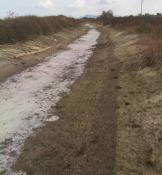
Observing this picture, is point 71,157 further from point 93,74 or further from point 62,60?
point 62,60

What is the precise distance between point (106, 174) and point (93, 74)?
8027 mm

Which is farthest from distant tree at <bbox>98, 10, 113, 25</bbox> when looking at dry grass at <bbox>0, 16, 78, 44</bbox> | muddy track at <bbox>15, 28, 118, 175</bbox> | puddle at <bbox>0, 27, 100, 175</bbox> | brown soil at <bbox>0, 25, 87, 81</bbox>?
muddy track at <bbox>15, 28, 118, 175</bbox>

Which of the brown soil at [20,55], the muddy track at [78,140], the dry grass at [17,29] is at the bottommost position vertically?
the muddy track at [78,140]

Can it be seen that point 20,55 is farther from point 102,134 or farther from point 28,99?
point 102,134

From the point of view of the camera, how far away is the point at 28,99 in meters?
9.52

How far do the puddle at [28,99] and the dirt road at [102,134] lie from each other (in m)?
0.22

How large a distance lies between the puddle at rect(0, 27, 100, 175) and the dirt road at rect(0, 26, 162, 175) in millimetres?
224

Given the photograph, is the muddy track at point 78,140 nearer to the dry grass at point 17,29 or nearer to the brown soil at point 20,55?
the brown soil at point 20,55

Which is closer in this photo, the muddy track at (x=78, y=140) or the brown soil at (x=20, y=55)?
the muddy track at (x=78, y=140)

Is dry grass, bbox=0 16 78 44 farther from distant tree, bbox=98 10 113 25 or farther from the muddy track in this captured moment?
distant tree, bbox=98 10 113 25

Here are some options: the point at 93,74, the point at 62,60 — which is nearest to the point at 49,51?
the point at 62,60

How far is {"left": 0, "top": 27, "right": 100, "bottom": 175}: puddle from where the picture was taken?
659 centimetres

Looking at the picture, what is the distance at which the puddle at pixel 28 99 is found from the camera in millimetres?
6585

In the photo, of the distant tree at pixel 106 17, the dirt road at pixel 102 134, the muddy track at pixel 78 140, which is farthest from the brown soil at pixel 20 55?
the distant tree at pixel 106 17
